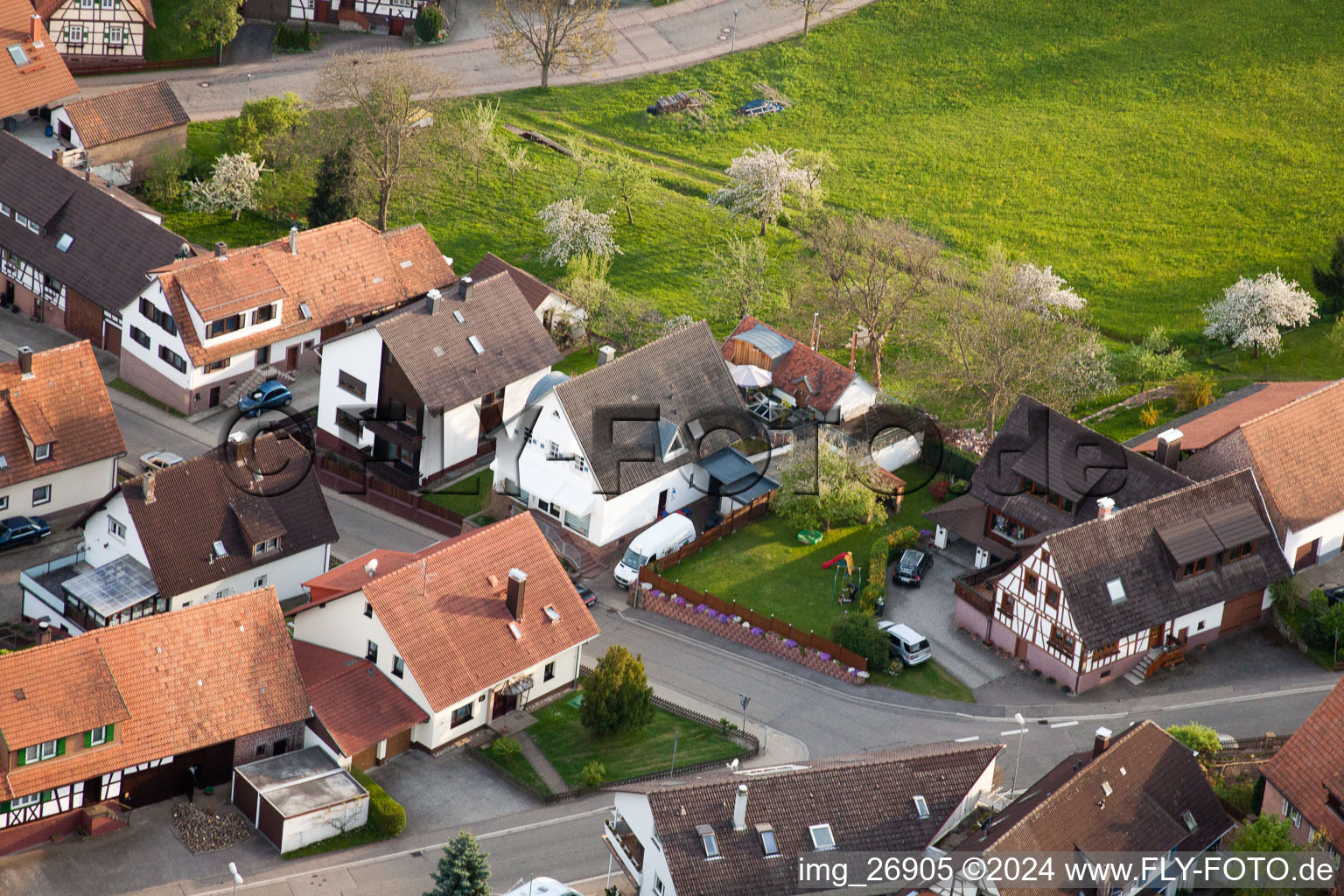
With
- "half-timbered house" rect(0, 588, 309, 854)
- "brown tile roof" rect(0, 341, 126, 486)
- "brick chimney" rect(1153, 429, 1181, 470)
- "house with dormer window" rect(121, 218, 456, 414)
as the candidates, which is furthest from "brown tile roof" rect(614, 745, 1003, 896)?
"house with dormer window" rect(121, 218, 456, 414)

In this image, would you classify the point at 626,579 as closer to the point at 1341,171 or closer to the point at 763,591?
the point at 763,591

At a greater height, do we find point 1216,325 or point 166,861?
point 1216,325

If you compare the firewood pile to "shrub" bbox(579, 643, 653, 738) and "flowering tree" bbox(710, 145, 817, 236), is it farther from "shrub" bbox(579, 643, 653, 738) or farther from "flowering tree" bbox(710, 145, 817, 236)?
"flowering tree" bbox(710, 145, 817, 236)

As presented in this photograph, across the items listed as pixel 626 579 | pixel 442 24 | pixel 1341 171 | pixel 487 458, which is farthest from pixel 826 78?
pixel 626 579

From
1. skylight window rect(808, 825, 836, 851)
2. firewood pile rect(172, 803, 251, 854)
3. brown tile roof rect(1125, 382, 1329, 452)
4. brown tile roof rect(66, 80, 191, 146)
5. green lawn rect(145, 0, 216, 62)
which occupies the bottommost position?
firewood pile rect(172, 803, 251, 854)

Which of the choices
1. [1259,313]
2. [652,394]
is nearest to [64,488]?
[652,394]
